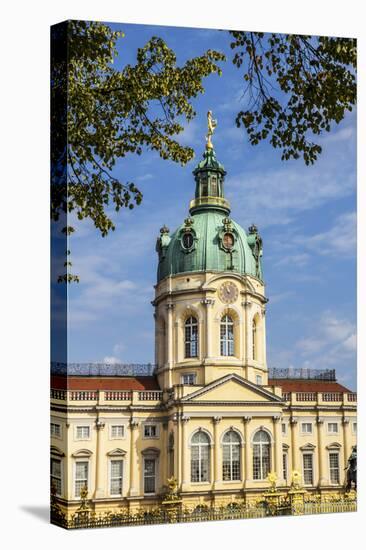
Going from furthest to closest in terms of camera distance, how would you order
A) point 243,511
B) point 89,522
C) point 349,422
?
point 349,422 < point 243,511 < point 89,522

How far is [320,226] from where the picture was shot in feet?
72.3

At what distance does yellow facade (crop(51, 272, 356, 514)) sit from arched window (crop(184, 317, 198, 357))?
75mm

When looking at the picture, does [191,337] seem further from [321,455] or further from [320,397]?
[321,455]

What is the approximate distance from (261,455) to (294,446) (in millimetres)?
721

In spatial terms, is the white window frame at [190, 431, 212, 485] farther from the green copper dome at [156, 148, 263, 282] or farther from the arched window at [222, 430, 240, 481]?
the green copper dome at [156, 148, 263, 282]

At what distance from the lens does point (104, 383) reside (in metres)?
20.2

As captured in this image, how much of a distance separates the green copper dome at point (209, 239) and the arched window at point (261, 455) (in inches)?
120

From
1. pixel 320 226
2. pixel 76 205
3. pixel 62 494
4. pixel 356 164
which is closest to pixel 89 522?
pixel 62 494

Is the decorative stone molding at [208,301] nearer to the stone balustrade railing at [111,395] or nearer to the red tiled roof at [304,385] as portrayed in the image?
the red tiled roof at [304,385]

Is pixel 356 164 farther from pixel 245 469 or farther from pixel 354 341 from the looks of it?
pixel 245 469

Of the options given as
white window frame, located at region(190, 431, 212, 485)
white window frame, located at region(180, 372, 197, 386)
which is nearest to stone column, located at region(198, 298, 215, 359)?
white window frame, located at region(180, 372, 197, 386)

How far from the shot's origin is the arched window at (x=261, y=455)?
854 inches

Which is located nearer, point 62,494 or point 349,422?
point 62,494

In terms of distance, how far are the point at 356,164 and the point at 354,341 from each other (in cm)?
333
